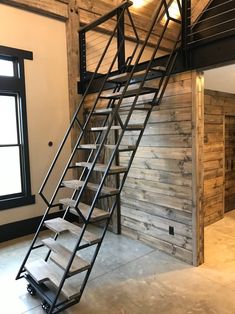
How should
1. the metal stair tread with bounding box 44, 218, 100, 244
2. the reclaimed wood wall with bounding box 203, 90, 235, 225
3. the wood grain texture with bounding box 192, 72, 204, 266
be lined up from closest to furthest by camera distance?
the metal stair tread with bounding box 44, 218, 100, 244
the wood grain texture with bounding box 192, 72, 204, 266
the reclaimed wood wall with bounding box 203, 90, 235, 225

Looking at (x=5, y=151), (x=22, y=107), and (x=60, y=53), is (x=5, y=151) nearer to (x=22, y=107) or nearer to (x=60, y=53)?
(x=22, y=107)

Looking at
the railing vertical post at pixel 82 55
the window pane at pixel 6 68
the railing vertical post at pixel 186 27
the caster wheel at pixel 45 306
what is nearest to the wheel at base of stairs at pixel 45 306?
the caster wheel at pixel 45 306

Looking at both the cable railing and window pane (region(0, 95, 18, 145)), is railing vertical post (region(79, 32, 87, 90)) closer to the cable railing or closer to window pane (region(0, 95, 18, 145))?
window pane (region(0, 95, 18, 145))

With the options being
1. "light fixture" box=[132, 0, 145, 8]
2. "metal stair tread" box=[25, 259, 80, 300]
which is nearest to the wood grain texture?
"metal stair tread" box=[25, 259, 80, 300]

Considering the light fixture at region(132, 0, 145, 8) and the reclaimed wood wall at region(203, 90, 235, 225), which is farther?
the light fixture at region(132, 0, 145, 8)

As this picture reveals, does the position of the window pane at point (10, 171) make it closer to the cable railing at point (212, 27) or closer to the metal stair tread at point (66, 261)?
the metal stair tread at point (66, 261)

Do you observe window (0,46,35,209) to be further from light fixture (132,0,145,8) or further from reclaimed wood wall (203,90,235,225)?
light fixture (132,0,145,8)

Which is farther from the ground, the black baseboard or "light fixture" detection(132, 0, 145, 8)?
"light fixture" detection(132, 0, 145, 8)

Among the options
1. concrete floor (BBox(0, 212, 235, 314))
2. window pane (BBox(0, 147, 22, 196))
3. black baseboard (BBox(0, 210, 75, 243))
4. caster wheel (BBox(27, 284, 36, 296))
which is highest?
window pane (BBox(0, 147, 22, 196))

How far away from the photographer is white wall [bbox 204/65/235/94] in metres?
3.04

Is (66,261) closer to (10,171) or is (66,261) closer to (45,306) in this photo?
(45,306)

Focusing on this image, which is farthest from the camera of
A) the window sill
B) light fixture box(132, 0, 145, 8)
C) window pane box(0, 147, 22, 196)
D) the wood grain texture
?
light fixture box(132, 0, 145, 8)

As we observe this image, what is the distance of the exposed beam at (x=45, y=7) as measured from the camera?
3.80 meters

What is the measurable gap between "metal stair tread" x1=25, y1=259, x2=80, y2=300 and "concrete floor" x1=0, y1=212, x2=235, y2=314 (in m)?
0.16
